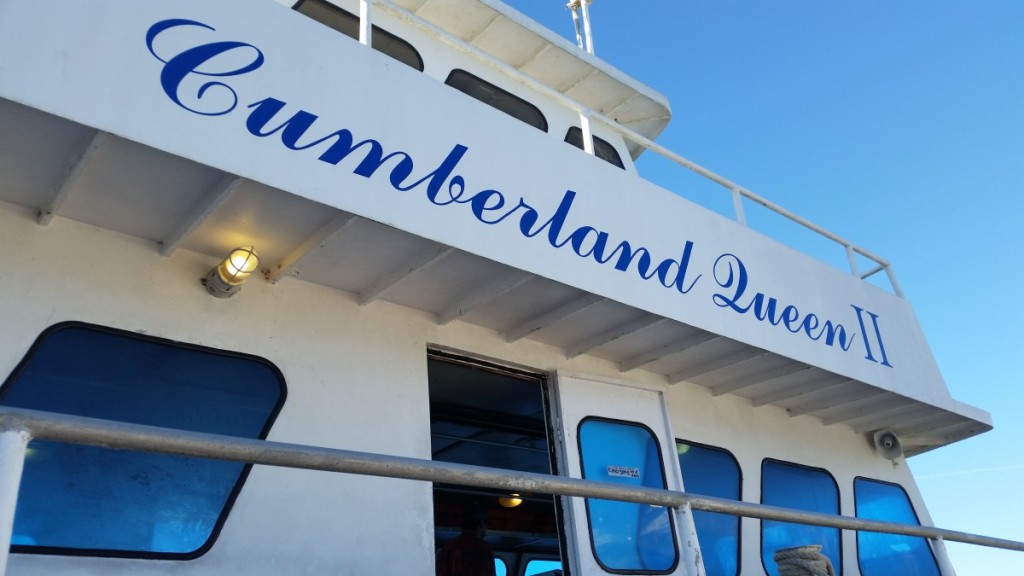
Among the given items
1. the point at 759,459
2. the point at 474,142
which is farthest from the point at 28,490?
the point at 759,459

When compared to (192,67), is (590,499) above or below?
below

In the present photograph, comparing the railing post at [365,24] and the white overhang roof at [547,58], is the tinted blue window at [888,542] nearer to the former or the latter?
the white overhang roof at [547,58]

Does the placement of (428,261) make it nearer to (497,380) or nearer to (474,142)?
(474,142)

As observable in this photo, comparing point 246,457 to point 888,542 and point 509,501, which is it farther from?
point 509,501

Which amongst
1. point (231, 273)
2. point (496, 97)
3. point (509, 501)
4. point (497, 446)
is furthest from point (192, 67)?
point (509, 501)

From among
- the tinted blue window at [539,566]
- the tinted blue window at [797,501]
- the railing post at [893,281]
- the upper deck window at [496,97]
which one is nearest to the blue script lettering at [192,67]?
the upper deck window at [496,97]

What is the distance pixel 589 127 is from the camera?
16.9ft

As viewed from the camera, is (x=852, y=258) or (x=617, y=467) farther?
(x=852, y=258)

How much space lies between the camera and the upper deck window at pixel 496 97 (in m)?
5.98

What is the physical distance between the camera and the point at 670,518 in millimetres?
5379

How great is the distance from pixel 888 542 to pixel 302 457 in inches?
257

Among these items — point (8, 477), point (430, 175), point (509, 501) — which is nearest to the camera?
point (8, 477)

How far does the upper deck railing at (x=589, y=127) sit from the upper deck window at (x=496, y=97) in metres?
0.25

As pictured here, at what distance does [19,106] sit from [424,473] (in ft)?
6.87
